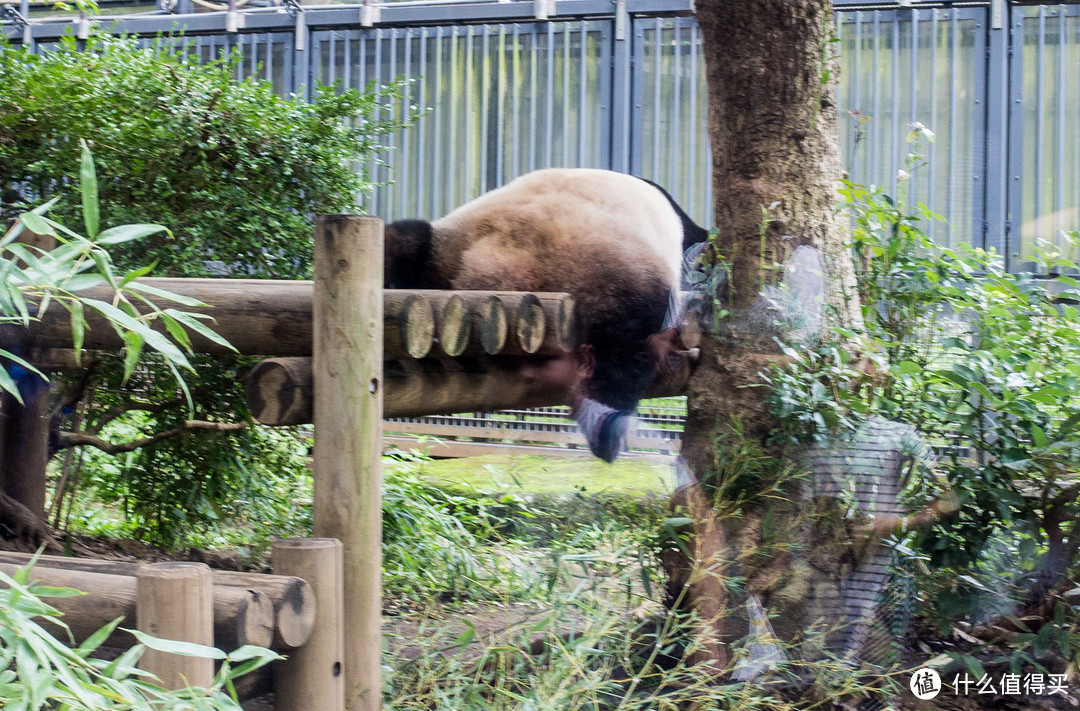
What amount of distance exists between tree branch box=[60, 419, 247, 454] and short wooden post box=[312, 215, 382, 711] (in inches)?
46.1

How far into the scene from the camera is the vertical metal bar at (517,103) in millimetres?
4969

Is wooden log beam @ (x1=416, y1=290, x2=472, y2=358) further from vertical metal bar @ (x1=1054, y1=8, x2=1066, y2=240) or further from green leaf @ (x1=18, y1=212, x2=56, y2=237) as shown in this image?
vertical metal bar @ (x1=1054, y1=8, x2=1066, y2=240)

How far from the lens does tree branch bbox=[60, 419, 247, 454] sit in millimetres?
2904

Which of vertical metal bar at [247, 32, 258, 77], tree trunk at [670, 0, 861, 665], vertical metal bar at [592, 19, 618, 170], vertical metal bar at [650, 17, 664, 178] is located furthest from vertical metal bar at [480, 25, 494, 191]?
tree trunk at [670, 0, 861, 665]

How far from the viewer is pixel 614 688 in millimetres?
2283

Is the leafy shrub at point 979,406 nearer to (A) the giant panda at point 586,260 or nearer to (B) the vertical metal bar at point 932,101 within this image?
(A) the giant panda at point 586,260

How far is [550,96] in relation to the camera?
496cm

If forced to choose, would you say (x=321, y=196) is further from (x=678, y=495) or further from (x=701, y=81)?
(x=701, y=81)

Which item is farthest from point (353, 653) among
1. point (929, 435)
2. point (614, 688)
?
point (929, 435)

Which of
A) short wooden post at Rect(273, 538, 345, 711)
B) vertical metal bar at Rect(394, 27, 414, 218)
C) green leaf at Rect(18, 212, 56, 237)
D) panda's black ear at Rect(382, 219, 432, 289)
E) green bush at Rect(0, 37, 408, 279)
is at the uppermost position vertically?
vertical metal bar at Rect(394, 27, 414, 218)

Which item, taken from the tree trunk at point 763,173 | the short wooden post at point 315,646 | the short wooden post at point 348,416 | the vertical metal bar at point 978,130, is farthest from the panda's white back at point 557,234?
the vertical metal bar at point 978,130

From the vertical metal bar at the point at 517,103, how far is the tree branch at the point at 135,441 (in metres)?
2.55

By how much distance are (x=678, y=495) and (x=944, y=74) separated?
131 inches

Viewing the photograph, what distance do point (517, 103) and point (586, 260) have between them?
261 centimetres
